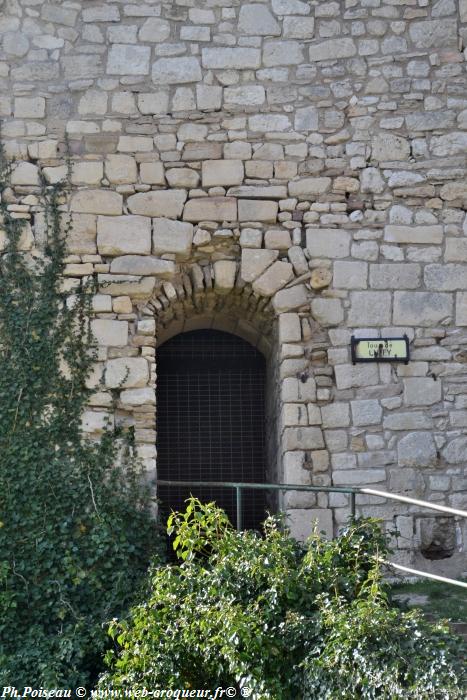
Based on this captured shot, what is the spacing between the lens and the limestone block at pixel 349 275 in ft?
25.4

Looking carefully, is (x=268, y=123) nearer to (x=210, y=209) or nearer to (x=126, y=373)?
(x=210, y=209)

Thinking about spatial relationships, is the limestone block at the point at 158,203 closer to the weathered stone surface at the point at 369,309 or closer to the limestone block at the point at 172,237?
the limestone block at the point at 172,237

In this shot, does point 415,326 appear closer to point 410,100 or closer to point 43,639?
point 410,100

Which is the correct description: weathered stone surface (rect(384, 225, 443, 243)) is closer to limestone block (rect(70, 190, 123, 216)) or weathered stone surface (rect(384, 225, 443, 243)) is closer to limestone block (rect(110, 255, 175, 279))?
limestone block (rect(110, 255, 175, 279))

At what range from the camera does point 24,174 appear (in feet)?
25.5

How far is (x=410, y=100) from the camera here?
796 cm

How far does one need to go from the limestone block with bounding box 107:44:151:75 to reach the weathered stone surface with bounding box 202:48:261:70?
436 mm

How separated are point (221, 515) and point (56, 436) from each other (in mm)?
1613

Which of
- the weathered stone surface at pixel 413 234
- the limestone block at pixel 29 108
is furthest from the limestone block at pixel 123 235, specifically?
the weathered stone surface at pixel 413 234

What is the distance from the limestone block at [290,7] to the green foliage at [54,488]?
212cm

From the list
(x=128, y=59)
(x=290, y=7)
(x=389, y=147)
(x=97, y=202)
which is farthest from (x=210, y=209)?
(x=290, y=7)

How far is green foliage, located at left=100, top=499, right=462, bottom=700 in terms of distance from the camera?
17.6 ft

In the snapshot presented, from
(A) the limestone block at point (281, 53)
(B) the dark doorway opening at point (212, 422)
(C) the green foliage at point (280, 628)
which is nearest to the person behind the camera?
(C) the green foliage at point (280, 628)

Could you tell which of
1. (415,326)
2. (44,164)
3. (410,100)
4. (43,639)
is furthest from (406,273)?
(43,639)
